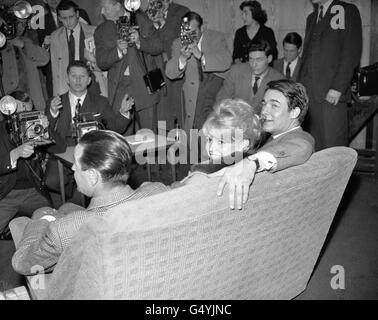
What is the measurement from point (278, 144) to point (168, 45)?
104 inches

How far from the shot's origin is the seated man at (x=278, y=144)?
1474 millimetres

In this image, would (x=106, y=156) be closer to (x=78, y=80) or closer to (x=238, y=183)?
(x=238, y=183)

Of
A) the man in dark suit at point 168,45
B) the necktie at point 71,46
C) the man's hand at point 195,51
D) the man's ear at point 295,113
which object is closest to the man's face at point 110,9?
the man in dark suit at point 168,45

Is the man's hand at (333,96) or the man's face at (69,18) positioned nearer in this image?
the man's hand at (333,96)

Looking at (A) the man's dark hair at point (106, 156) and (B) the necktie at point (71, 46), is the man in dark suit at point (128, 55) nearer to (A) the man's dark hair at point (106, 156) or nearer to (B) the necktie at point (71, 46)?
(B) the necktie at point (71, 46)

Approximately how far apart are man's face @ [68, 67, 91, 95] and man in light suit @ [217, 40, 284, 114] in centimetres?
123

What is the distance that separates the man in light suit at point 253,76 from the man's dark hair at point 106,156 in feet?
6.32

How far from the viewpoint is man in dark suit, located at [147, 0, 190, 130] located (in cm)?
416

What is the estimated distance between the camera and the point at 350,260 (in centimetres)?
280

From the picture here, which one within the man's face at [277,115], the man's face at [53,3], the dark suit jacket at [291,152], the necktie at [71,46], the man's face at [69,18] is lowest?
the dark suit jacket at [291,152]

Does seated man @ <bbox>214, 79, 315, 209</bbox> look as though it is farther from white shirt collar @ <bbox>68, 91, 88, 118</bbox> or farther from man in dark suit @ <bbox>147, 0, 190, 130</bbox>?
man in dark suit @ <bbox>147, 0, 190, 130</bbox>

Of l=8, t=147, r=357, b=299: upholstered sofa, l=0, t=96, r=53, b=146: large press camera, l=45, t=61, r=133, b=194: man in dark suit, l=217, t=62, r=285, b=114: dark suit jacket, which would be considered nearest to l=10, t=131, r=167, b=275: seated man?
l=8, t=147, r=357, b=299: upholstered sofa

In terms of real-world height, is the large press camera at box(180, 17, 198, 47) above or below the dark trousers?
above
